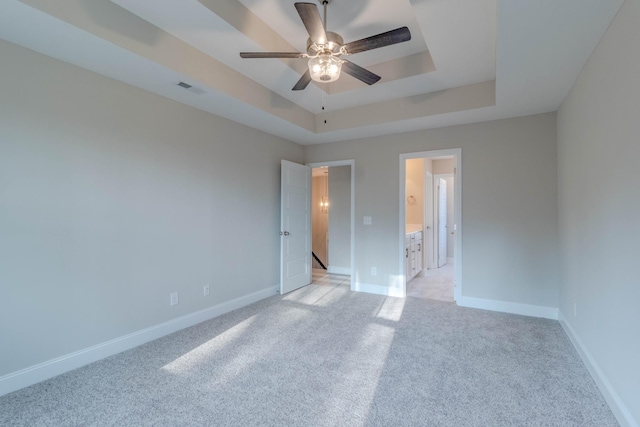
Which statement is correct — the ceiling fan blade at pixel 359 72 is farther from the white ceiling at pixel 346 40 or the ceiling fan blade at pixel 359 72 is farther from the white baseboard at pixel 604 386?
the white baseboard at pixel 604 386

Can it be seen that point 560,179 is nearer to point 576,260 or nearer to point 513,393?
point 576,260

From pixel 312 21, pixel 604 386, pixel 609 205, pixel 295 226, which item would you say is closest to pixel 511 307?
pixel 604 386

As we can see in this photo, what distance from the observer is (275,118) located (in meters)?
3.73

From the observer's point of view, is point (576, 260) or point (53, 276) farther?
point (576, 260)

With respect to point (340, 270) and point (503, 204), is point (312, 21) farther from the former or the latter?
point (340, 270)

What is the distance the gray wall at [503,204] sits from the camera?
3.50m

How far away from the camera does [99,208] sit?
2549 millimetres

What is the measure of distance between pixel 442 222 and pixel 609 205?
543cm

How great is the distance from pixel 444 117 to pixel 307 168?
2312 mm

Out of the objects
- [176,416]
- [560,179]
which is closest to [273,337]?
[176,416]

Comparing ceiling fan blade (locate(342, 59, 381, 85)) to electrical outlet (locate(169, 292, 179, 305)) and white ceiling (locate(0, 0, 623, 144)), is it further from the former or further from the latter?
electrical outlet (locate(169, 292, 179, 305))

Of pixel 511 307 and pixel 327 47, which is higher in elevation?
pixel 327 47

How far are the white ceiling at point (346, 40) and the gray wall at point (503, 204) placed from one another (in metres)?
0.27

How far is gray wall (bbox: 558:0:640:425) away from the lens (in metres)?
1.61
